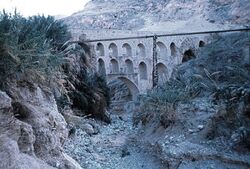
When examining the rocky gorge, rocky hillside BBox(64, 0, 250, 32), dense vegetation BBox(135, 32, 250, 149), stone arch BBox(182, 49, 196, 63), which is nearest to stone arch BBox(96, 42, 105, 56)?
stone arch BBox(182, 49, 196, 63)

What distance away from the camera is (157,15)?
47625 millimetres

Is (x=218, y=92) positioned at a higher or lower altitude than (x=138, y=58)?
higher

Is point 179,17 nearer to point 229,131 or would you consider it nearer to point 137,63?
point 137,63

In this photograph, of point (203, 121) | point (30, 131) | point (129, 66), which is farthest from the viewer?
point (129, 66)

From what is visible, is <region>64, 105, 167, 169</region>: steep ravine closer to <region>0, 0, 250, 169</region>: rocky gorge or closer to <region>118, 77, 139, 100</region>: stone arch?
<region>0, 0, 250, 169</region>: rocky gorge

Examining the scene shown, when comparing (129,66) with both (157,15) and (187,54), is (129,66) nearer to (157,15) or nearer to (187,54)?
(187,54)

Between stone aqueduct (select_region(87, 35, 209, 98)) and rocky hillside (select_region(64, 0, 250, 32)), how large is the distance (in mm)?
13471

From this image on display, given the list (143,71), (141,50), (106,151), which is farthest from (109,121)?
(143,71)

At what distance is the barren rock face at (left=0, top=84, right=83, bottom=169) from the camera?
371 centimetres

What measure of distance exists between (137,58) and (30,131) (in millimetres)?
21467

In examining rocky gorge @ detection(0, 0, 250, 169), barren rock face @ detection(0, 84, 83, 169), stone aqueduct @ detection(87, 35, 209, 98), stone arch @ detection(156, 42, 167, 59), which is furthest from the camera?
stone arch @ detection(156, 42, 167, 59)

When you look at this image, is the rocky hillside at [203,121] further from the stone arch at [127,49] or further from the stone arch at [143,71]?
the stone arch at [143,71]

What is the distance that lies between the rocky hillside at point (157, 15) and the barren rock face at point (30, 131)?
34612 mm

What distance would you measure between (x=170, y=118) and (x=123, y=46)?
58.2 ft
